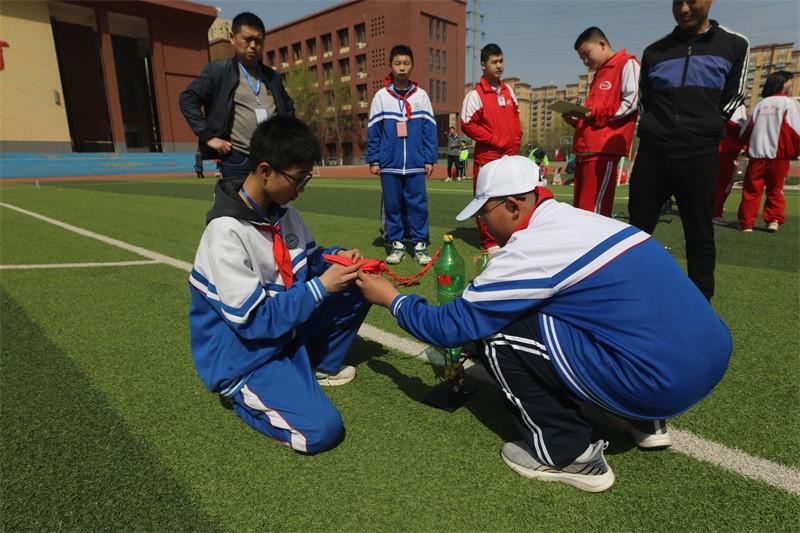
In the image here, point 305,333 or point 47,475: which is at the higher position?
point 305,333

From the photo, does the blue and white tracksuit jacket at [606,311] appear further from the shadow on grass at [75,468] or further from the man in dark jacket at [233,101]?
the man in dark jacket at [233,101]

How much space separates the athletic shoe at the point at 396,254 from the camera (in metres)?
5.64

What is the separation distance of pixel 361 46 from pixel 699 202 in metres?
64.2

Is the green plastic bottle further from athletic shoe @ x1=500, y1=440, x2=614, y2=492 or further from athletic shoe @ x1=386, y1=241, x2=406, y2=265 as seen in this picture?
athletic shoe @ x1=386, y1=241, x2=406, y2=265

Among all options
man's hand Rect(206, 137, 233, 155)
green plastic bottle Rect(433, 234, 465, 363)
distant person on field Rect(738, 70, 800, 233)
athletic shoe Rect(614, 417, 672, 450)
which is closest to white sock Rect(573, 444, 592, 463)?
athletic shoe Rect(614, 417, 672, 450)

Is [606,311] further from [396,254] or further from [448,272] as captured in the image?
[396,254]

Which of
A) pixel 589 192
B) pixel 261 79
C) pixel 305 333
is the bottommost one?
pixel 305 333

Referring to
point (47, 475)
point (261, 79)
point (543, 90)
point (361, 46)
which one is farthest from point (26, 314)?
point (543, 90)

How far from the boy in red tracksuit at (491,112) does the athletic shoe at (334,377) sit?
3.19 m

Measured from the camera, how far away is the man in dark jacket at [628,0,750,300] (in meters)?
3.39

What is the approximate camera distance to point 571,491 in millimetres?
1948

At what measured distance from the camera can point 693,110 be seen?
3490 millimetres

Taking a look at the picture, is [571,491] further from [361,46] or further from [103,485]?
[361,46]

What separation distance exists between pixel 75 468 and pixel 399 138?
4511 mm
